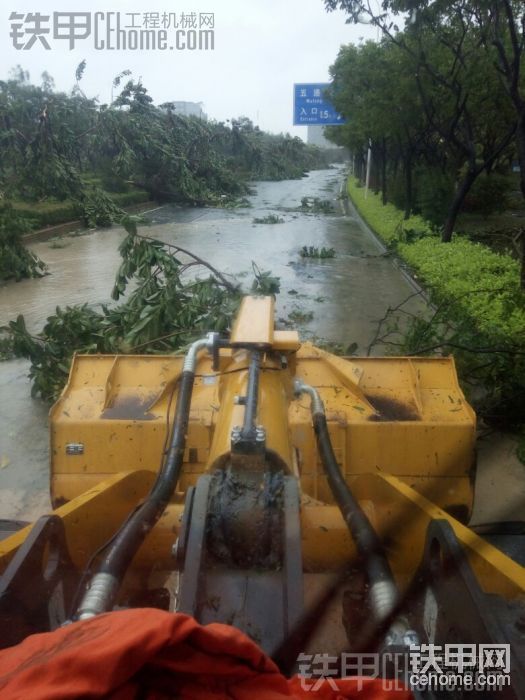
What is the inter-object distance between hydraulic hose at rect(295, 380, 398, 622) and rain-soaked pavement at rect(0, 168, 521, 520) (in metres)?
2.50

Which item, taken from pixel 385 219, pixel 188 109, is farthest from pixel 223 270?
pixel 188 109

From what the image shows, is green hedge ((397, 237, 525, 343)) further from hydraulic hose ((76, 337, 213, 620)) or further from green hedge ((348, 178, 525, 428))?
hydraulic hose ((76, 337, 213, 620))

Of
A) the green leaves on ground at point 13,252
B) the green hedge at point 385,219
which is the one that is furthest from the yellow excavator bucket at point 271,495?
the green hedge at point 385,219

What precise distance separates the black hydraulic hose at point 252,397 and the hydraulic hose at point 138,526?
28 centimetres

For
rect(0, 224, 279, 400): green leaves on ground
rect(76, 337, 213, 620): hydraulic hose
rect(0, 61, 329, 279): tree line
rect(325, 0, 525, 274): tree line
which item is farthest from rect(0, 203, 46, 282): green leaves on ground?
rect(76, 337, 213, 620): hydraulic hose

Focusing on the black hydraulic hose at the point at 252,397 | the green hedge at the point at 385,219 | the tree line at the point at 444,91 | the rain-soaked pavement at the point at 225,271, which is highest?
the tree line at the point at 444,91

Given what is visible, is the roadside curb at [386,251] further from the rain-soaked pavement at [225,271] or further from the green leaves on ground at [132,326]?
the green leaves on ground at [132,326]

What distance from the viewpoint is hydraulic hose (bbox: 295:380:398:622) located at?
1.75m

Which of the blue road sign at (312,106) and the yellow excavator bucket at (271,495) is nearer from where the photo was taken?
the yellow excavator bucket at (271,495)

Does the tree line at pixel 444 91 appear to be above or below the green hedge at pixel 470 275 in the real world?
above

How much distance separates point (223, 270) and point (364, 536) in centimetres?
1169

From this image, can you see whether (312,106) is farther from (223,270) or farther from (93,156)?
(223,270)

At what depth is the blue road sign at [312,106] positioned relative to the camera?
886 inches

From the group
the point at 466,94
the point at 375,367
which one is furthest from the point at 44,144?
the point at 375,367
